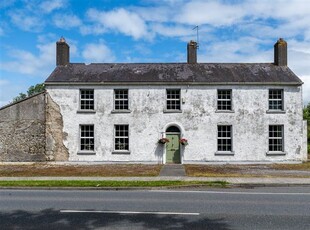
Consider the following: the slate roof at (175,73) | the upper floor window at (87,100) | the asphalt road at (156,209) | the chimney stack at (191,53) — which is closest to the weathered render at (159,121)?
the upper floor window at (87,100)

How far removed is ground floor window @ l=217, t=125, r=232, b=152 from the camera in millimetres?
23891

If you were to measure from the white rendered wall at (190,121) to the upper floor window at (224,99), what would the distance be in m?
0.39

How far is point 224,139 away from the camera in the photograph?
78.4 feet

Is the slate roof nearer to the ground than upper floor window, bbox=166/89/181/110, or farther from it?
farther from it

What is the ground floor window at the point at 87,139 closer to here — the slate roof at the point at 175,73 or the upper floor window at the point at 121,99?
the upper floor window at the point at 121,99

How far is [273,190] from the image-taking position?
41.0ft

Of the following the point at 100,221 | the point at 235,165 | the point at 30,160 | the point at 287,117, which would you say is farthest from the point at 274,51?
the point at 100,221

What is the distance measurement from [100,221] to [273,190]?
7.75m

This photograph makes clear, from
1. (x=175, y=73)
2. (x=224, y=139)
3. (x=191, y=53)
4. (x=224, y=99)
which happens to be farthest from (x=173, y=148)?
(x=191, y=53)

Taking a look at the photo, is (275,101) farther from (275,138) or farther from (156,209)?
(156,209)

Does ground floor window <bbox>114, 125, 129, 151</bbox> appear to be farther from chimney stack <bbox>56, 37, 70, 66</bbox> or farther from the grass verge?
the grass verge

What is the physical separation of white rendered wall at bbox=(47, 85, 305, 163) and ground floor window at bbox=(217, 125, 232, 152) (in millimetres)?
386

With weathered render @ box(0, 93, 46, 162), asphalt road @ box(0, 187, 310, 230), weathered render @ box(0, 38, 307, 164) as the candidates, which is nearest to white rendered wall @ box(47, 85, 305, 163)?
weathered render @ box(0, 38, 307, 164)

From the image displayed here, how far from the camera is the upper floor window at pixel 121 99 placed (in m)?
24.2
